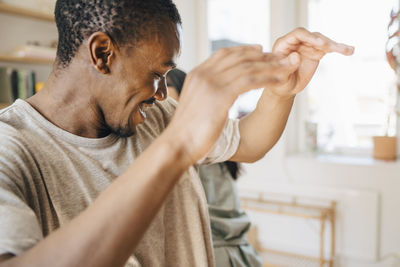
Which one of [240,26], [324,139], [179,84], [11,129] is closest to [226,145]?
[11,129]

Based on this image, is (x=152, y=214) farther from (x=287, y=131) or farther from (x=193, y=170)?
(x=287, y=131)

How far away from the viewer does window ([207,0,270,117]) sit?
116 inches

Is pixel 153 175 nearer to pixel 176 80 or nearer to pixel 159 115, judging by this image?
pixel 159 115

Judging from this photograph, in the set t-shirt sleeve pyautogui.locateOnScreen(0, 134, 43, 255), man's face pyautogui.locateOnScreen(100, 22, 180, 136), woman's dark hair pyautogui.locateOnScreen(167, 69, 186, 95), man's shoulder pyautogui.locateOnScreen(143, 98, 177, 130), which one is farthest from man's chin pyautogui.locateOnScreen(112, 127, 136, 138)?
woman's dark hair pyautogui.locateOnScreen(167, 69, 186, 95)

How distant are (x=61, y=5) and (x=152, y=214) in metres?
→ 0.51

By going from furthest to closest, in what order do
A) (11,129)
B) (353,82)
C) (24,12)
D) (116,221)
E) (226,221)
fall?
1. (353,82)
2. (24,12)
3. (226,221)
4. (11,129)
5. (116,221)

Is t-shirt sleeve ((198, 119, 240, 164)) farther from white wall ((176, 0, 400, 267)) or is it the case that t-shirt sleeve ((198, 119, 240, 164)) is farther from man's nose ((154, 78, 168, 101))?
white wall ((176, 0, 400, 267))

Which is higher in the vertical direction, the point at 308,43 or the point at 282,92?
the point at 308,43

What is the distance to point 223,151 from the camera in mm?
944

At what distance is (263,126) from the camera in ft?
3.04

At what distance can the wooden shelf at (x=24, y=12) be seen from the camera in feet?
7.02

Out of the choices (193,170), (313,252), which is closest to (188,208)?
(193,170)

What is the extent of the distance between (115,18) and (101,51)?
0.07 m

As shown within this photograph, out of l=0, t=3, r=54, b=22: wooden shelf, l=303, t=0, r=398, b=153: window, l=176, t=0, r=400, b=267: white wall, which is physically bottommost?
l=176, t=0, r=400, b=267: white wall
